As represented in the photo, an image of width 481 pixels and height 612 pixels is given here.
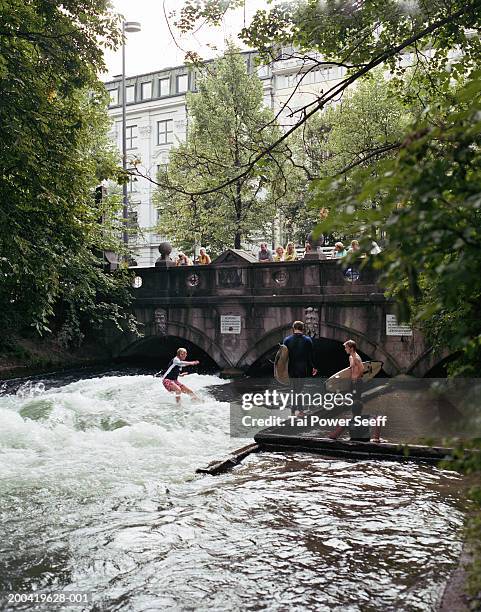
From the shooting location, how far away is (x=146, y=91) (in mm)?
54750

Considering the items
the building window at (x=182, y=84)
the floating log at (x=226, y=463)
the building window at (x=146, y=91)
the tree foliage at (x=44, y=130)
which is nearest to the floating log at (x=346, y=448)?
the floating log at (x=226, y=463)

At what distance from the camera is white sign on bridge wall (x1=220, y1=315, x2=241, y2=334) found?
20.9 metres

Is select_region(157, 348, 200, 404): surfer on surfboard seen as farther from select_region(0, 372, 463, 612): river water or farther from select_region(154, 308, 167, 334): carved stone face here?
select_region(154, 308, 167, 334): carved stone face

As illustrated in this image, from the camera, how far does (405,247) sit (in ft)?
9.29

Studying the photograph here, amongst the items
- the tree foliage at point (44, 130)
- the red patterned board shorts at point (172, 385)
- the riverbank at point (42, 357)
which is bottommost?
the red patterned board shorts at point (172, 385)

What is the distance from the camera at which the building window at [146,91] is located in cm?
5450

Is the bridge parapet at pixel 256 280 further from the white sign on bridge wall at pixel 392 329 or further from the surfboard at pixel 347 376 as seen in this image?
the surfboard at pixel 347 376

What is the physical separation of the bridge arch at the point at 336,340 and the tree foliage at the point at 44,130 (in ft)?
24.4

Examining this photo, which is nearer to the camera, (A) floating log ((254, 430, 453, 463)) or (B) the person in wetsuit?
(A) floating log ((254, 430, 453, 463))

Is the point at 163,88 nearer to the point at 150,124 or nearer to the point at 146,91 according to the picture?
the point at 146,91

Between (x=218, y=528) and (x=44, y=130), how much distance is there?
8446mm

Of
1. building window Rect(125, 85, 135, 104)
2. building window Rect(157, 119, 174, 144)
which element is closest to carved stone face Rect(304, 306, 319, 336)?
building window Rect(157, 119, 174, 144)

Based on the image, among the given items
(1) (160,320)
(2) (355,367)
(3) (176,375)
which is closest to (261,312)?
(1) (160,320)

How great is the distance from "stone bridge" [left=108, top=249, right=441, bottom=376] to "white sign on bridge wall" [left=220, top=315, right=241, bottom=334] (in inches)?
1.0
